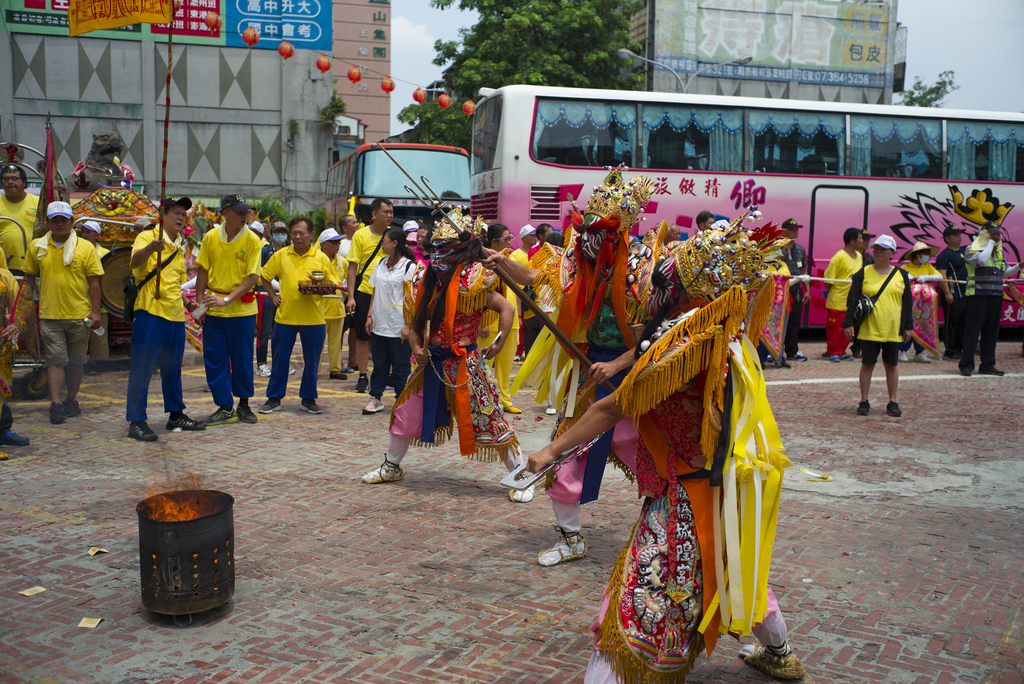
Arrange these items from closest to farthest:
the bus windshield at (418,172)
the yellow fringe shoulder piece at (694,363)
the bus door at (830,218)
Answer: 1. the yellow fringe shoulder piece at (694,363)
2. the bus door at (830,218)
3. the bus windshield at (418,172)

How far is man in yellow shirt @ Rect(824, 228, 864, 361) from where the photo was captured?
1310cm

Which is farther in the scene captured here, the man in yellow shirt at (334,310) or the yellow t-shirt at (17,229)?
the man in yellow shirt at (334,310)

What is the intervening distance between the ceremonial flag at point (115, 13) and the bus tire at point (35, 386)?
4.96 m

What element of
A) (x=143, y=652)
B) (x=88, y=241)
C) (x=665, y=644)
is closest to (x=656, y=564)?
(x=665, y=644)

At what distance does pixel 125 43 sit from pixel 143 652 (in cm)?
3327

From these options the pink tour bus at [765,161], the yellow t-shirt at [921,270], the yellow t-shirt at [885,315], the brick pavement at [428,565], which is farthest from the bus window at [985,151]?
the brick pavement at [428,565]

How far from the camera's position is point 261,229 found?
1262 cm

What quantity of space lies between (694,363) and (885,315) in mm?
6806

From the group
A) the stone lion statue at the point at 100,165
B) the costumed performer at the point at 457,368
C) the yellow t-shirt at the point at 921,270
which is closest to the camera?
the costumed performer at the point at 457,368

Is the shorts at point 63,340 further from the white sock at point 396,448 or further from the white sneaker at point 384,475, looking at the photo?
the white sock at point 396,448

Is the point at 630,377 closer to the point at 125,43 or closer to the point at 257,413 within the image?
the point at 257,413

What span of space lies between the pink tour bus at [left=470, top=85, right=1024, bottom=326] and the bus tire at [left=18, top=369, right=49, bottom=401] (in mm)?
7459

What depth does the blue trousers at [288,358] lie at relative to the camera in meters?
8.53

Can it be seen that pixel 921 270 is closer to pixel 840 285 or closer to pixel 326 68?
pixel 840 285
